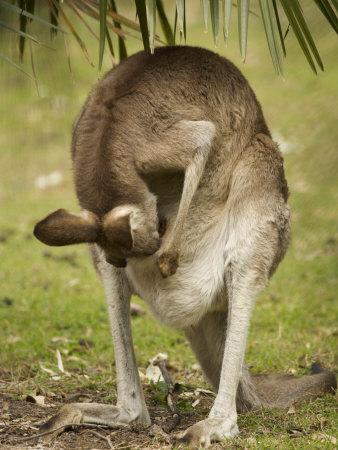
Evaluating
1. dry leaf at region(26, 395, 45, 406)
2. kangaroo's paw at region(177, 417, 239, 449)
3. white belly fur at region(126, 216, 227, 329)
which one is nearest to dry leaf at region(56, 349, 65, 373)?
dry leaf at region(26, 395, 45, 406)

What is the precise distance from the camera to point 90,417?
12.6 feet

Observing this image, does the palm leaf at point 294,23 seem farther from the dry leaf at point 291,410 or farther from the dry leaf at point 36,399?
the dry leaf at point 36,399

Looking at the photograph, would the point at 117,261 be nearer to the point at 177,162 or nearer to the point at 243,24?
the point at 177,162

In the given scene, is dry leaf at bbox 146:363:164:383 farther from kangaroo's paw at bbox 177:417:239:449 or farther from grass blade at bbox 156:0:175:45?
grass blade at bbox 156:0:175:45

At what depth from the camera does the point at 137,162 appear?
351 centimetres

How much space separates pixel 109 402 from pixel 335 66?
2.06 metres

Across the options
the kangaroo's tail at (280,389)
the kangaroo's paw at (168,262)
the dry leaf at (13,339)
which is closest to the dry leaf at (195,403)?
the kangaroo's tail at (280,389)

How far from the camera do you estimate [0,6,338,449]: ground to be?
3695 millimetres

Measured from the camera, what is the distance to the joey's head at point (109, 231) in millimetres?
3232

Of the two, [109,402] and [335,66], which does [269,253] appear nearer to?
[335,66]

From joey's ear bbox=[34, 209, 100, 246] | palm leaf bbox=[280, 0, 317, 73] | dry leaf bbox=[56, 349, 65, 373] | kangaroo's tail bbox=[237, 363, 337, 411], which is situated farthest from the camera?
dry leaf bbox=[56, 349, 65, 373]

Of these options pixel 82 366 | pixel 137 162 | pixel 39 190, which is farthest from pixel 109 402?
pixel 39 190

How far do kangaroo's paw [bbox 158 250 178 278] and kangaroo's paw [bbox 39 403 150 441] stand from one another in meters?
0.73

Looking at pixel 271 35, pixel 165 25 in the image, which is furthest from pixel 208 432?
pixel 165 25
